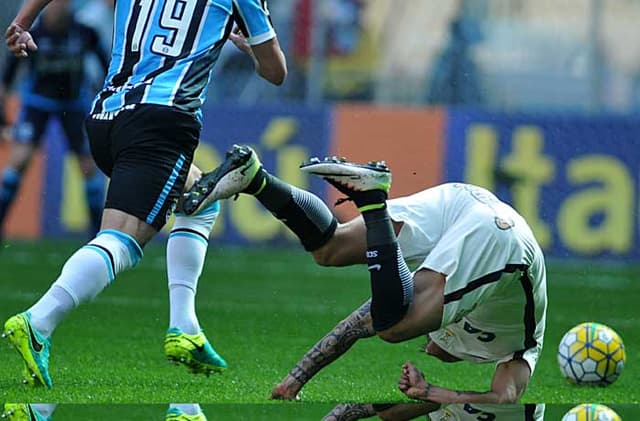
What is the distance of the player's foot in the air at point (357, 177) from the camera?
4535mm

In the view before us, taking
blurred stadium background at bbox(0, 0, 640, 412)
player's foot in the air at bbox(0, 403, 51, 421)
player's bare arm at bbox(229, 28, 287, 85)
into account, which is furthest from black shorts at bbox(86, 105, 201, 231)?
blurred stadium background at bbox(0, 0, 640, 412)

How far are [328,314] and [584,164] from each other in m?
4.52

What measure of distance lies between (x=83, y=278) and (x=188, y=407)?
563 mm

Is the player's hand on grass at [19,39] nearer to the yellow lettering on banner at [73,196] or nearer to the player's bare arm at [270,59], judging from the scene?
the player's bare arm at [270,59]

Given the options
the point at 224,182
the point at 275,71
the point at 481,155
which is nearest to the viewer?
the point at 224,182

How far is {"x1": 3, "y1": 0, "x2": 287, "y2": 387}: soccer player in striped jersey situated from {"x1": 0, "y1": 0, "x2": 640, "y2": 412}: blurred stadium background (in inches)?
229

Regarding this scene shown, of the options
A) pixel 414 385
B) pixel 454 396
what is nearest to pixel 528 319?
pixel 454 396

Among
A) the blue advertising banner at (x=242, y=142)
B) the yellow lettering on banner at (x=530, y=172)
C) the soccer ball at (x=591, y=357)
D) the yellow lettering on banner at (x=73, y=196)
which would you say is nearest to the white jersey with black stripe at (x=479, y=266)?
the soccer ball at (x=591, y=357)

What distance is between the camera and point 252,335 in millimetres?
6523

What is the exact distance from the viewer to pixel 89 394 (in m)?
4.70

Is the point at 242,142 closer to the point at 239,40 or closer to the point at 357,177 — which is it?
the point at 239,40

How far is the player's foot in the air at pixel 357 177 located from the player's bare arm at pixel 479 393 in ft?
1.95

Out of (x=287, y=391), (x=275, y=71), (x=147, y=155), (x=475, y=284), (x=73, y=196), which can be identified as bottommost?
(x=73, y=196)

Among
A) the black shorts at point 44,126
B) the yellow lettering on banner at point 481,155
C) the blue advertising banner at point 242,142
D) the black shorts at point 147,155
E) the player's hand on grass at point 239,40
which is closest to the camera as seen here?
the black shorts at point 147,155
